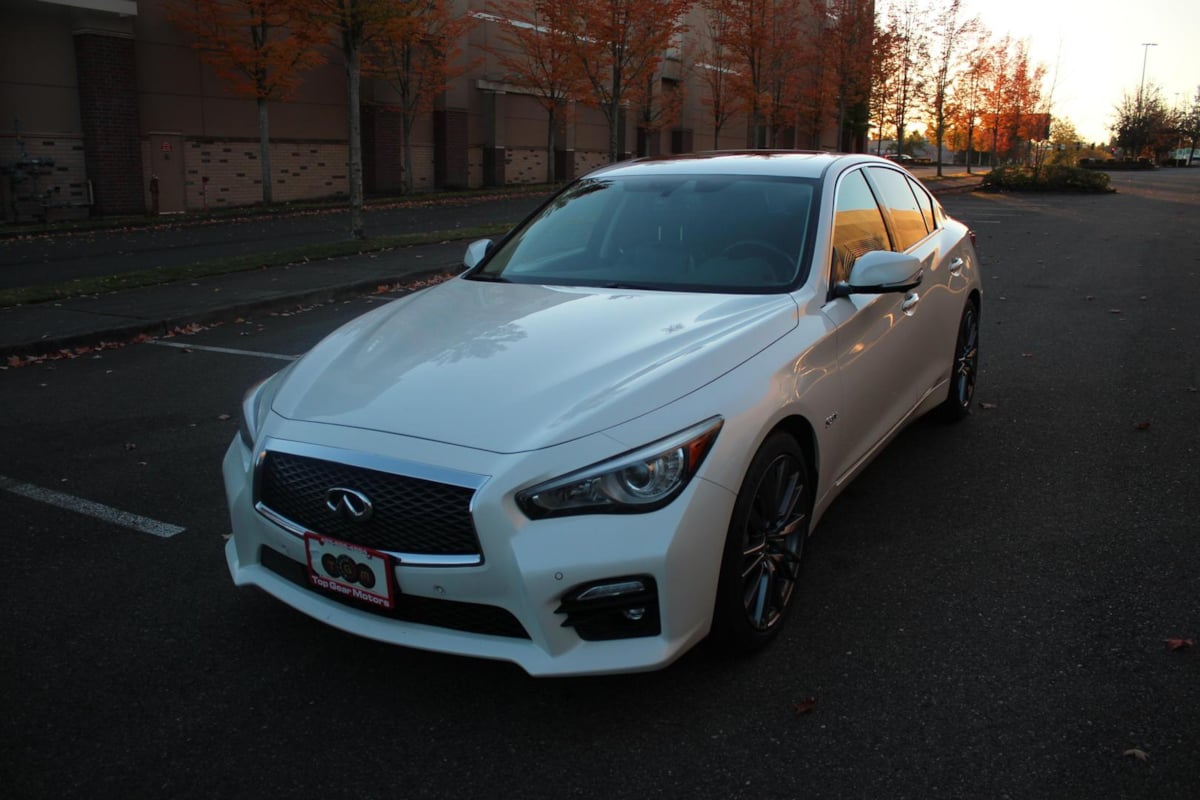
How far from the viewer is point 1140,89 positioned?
79.3 meters

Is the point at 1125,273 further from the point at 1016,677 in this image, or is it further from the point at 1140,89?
the point at 1140,89

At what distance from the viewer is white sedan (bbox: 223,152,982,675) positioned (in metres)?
2.67

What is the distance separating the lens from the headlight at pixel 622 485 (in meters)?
2.66

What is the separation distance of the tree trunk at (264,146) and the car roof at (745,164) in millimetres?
19823

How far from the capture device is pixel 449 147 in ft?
97.5

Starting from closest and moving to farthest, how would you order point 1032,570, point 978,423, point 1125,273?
point 1032,570 → point 978,423 → point 1125,273

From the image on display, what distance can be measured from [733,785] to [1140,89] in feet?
301

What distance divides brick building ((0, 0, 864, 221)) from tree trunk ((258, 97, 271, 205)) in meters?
0.81

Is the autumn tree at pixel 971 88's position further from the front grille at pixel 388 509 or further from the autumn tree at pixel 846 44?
the front grille at pixel 388 509

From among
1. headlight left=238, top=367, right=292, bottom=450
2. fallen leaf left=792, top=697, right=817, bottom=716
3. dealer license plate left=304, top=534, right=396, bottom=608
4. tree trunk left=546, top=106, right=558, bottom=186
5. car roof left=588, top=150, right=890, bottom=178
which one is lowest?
fallen leaf left=792, top=697, right=817, bottom=716

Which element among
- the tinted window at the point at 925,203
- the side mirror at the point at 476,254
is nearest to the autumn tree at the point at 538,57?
the tinted window at the point at 925,203

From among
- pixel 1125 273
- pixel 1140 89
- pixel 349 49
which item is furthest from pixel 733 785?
pixel 1140 89

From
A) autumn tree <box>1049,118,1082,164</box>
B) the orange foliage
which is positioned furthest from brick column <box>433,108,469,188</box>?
autumn tree <box>1049,118,1082,164</box>

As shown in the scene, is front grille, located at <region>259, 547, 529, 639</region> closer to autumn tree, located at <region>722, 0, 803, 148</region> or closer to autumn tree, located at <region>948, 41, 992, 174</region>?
autumn tree, located at <region>722, 0, 803, 148</region>
